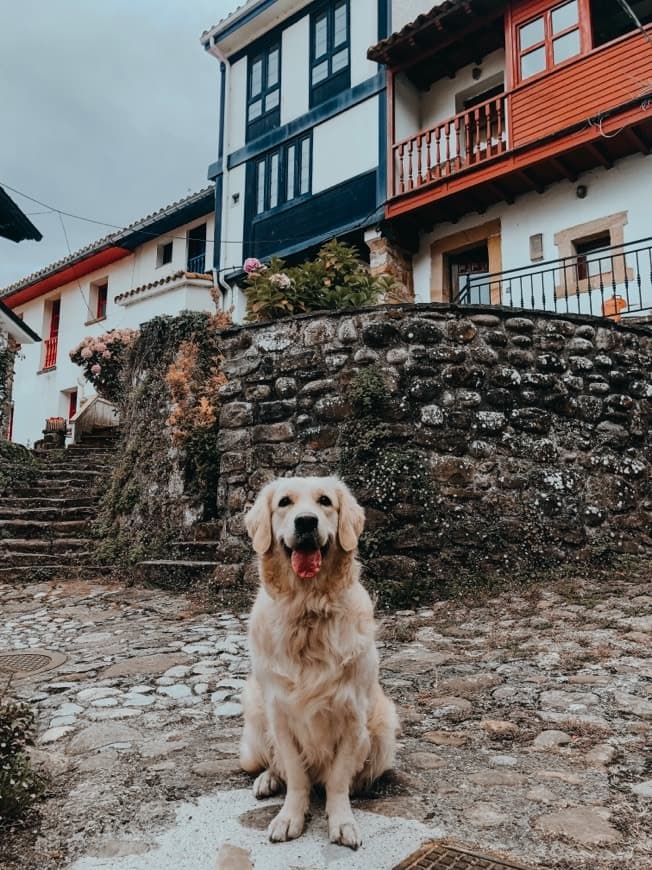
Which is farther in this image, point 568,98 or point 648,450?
point 568,98

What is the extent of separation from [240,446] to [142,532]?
2413 millimetres

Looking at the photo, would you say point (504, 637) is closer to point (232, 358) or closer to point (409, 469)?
point (409, 469)

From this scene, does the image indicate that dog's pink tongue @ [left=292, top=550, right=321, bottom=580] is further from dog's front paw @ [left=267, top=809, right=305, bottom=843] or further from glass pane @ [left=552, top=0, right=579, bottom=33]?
glass pane @ [left=552, top=0, right=579, bottom=33]

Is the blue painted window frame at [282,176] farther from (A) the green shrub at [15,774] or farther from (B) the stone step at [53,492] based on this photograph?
(A) the green shrub at [15,774]

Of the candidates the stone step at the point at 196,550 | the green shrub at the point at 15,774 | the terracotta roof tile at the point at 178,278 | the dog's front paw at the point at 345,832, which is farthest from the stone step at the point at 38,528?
the terracotta roof tile at the point at 178,278

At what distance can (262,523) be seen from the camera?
2410 millimetres

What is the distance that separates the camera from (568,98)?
1024cm

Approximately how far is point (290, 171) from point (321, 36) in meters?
3.20

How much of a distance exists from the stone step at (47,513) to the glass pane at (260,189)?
8.61 meters

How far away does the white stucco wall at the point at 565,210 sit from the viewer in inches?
394

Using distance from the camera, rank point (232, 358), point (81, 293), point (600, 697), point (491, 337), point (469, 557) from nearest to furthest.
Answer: point (600, 697), point (469, 557), point (491, 337), point (232, 358), point (81, 293)

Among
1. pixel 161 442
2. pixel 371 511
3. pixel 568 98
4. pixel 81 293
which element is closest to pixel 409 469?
pixel 371 511

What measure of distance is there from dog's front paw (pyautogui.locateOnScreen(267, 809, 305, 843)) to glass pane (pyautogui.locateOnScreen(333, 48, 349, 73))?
1484cm

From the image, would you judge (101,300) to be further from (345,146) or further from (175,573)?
(175,573)
